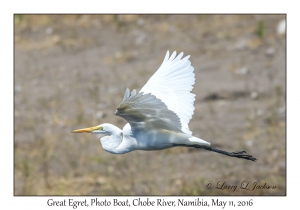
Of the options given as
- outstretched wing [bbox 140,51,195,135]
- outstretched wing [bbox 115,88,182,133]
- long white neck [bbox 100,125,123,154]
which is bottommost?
long white neck [bbox 100,125,123,154]

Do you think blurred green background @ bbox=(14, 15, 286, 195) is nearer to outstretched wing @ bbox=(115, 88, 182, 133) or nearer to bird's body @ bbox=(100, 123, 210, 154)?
bird's body @ bbox=(100, 123, 210, 154)

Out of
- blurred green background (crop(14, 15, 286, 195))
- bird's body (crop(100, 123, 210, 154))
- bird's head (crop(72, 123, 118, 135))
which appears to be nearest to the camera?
bird's body (crop(100, 123, 210, 154))

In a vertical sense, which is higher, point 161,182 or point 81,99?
point 81,99

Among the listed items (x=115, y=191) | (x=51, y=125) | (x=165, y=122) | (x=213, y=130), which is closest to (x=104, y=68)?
(x=51, y=125)

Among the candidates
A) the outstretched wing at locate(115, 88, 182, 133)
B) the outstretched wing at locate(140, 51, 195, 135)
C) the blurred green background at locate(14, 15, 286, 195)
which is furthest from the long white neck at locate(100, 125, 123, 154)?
the blurred green background at locate(14, 15, 286, 195)

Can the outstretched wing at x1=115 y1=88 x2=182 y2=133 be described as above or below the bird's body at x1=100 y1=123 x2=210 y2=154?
above
